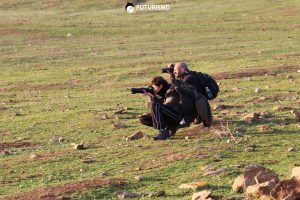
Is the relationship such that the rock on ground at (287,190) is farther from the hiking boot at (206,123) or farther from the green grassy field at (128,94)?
the hiking boot at (206,123)

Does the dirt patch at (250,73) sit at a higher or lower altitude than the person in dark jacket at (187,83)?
lower

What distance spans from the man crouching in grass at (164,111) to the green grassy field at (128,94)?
10.7 inches

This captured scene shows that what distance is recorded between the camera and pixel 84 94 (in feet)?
75.8

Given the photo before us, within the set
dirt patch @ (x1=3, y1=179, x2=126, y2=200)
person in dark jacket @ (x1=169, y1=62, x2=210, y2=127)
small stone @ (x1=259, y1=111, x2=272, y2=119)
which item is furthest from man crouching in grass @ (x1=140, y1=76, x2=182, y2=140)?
dirt patch @ (x1=3, y1=179, x2=126, y2=200)

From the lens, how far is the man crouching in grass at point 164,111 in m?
14.6

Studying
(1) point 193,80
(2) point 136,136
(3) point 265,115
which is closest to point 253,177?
(1) point 193,80

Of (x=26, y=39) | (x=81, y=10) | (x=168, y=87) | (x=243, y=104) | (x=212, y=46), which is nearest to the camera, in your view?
(x=168, y=87)

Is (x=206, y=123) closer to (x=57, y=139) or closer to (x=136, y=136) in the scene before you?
(x=136, y=136)

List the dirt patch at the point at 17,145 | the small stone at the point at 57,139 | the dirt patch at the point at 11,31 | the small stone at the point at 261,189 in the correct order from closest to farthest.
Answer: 1. the small stone at the point at 261,189
2. the dirt patch at the point at 17,145
3. the small stone at the point at 57,139
4. the dirt patch at the point at 11,31

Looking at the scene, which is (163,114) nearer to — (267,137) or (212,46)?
(267,137)

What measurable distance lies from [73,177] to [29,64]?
814 inches

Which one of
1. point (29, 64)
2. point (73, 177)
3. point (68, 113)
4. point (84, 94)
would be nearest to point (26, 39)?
point (29, 64)

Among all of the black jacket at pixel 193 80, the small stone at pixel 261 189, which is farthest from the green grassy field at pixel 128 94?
the black jacket at pixel 193 80

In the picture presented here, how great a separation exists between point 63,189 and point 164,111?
4.17m
